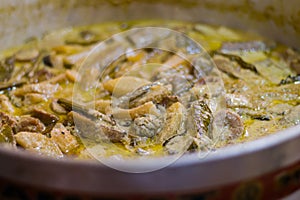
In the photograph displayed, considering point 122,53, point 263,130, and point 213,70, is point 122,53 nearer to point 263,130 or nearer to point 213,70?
point 213,70

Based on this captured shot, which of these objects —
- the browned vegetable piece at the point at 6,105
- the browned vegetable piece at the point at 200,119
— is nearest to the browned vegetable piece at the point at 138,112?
the browned vegetable piece at the point at 200,119

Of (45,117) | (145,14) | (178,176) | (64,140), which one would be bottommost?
(178,176)

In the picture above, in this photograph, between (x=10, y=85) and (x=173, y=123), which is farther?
(x=10, y=85)

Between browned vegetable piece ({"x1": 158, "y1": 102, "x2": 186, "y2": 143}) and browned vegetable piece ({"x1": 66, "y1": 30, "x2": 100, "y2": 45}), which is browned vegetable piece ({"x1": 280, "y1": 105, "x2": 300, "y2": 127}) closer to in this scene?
browned vegetable piece ({"x1": 158, "y1": 102, "x2": 186, "y2": 143})

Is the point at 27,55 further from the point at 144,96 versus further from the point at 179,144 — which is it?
the point at 179,144

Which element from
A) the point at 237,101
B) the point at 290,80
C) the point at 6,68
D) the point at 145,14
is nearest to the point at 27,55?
the point at 6,68

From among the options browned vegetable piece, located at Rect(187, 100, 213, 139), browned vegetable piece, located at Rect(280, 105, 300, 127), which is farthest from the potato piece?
browned vegetable piece, located at Rect(280, 105, 300, 127)

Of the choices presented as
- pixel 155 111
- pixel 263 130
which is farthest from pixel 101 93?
pixel 263 130
